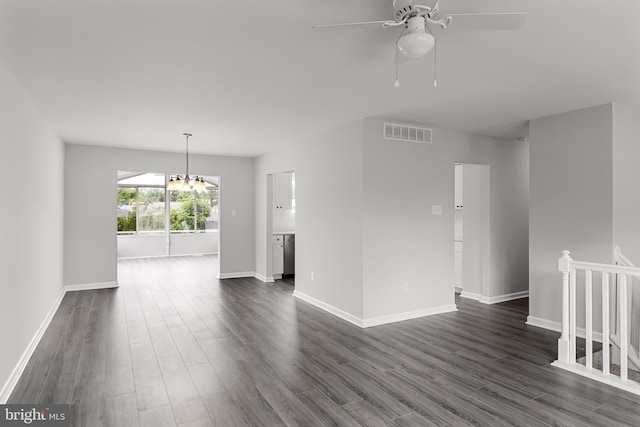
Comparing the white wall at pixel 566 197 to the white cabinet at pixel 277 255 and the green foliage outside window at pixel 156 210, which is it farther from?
the green foliage outside window at pixel 156 210

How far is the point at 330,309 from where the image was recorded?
5.16 metres

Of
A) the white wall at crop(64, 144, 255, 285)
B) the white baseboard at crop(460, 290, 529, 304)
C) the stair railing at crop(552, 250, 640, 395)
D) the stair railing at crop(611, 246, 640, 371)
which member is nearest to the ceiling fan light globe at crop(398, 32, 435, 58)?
the stair railing at crop(552, 250, 640, 395)

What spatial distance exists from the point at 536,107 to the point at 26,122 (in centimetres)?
516

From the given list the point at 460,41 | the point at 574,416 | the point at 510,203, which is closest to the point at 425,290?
the point at 510,203

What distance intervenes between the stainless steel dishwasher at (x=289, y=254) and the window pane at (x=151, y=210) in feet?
19.9

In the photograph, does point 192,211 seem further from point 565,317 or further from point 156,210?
point 565,317

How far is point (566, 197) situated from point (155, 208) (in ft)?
36.3

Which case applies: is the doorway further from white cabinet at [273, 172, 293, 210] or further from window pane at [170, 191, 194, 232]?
window pane at [170, 191, 194, 232]

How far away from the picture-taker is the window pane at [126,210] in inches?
454

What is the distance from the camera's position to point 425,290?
506cm

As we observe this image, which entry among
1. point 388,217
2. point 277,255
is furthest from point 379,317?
Answer: point 277,255

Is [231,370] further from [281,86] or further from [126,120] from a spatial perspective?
[126,120]

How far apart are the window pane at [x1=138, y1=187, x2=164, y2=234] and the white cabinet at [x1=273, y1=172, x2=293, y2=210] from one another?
19.3ft

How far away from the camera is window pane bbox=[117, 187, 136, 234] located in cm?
1153
